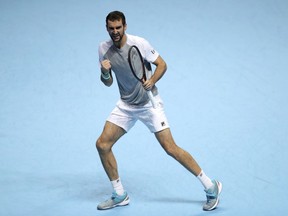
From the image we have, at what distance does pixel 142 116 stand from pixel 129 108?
0.14 metres

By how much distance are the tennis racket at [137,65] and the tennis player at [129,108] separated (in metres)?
0.05

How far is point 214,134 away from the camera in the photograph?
799 centimetres

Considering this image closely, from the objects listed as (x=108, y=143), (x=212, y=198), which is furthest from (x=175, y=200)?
(x=108, y=143)

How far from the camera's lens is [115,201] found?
6.72 m

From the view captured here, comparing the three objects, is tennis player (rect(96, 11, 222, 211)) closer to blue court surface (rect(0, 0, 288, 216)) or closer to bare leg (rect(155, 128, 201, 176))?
bare leg (rect(155, 128, 201, 176))

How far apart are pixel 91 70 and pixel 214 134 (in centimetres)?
230

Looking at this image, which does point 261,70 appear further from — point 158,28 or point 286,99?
point 158,28

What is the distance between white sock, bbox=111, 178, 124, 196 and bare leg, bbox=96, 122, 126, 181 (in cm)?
11

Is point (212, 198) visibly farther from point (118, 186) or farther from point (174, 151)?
point (118, 186)

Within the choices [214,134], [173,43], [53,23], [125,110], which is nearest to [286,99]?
[214,134]

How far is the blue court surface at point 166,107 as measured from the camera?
690 cm

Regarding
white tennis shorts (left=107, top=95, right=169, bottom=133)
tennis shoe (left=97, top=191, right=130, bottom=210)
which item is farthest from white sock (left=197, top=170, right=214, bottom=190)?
tennis shoe (left=97, top=191, right=130, bottom=210)

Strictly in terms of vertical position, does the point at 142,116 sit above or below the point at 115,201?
above

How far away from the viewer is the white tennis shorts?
6496mm
